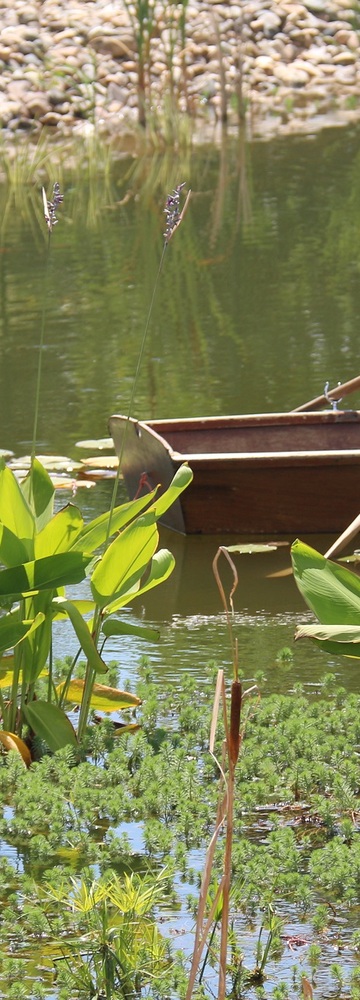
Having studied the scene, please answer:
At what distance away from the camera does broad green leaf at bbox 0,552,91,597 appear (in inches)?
167

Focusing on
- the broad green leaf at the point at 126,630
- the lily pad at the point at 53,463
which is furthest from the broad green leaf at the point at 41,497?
the lily pad at the point at 53,463

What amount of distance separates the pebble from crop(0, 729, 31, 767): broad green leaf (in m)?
19.7

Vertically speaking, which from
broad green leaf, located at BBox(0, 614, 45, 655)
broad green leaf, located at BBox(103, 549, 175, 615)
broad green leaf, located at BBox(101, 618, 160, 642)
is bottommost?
broad green leaf, located at BBox(101, 618, 160, 642)

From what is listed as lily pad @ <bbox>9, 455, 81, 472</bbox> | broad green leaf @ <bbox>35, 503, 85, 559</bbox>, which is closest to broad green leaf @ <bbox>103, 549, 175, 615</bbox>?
broad green leaf @ <bbox>35, 503, 85, 559</bbox>

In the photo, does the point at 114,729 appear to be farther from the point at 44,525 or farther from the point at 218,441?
the point at 218,441

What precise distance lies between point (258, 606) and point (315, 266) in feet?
25.2

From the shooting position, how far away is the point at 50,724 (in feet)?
14.7

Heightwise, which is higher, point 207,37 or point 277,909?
point 207,37

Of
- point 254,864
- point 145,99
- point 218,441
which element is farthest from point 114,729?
point 145,99

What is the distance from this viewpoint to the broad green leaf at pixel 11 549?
14.0ft

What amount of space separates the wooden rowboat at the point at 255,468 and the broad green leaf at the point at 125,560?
200cm

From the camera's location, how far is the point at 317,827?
409cm

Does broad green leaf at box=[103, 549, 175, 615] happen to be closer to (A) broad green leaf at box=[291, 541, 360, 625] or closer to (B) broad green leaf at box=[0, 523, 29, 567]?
(B) broad green leaf at box=[0, 523, 29, 567]

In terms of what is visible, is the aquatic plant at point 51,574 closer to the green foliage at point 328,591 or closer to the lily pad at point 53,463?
the green foliage at point 328,591
